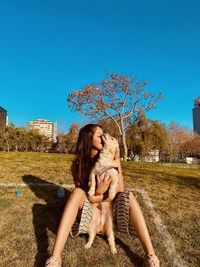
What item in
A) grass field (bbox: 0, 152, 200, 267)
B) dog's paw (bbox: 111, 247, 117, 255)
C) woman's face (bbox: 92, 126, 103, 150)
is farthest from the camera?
woman's face (bbox: 92, 126, 103, 150)

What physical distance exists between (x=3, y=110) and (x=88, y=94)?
36528 millimetres

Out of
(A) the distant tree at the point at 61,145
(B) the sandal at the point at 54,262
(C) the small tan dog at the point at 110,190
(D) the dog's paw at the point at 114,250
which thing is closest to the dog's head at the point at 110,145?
(C) the small tan dog at the point at 110,190

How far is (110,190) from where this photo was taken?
263 cm

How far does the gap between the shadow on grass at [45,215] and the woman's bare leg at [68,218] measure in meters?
0.33

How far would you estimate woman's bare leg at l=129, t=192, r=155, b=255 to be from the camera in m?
2.50

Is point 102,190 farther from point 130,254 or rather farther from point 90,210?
point 130,254

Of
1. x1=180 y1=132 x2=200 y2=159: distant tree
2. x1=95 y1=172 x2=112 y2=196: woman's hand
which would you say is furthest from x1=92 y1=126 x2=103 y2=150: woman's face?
x1=180 y1=132 x2=200 y2=159: distant tree

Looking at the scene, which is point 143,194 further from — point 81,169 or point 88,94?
point 88,94

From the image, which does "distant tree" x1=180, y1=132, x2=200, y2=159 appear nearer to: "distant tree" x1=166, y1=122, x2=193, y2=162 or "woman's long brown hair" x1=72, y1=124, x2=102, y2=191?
"distant tree" x1=166, y1=122, x2=193, y2=162

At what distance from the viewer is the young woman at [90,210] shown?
237 centimetres

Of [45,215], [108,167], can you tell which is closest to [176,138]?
[45,215]

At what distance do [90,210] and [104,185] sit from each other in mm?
310

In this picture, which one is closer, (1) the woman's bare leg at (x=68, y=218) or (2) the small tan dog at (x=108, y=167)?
(1) the woman's bare leg at (x=68, y=218)

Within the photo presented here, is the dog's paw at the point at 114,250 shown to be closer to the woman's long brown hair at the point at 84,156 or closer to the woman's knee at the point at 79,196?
the woman's knee at the point at 79,196
